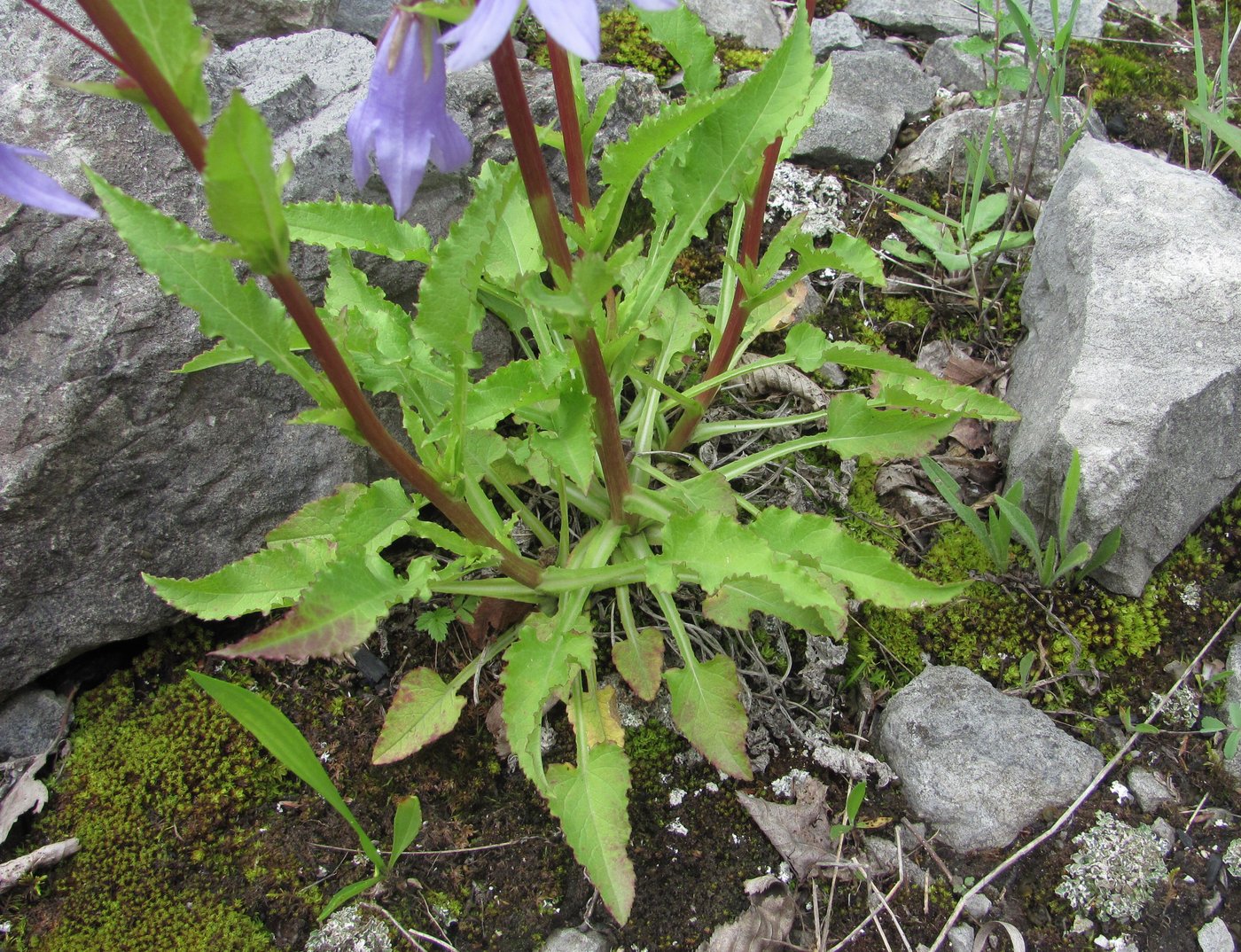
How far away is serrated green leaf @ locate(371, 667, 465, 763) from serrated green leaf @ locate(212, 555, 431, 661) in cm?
46

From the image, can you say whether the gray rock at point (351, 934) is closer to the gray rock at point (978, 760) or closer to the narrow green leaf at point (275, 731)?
the narrow green leaf at point (275, 731)

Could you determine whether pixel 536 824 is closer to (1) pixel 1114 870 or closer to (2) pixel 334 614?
(2) pixel 334 614

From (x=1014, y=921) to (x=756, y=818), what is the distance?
50cm

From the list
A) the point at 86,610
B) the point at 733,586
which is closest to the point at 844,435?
the point at 733,586

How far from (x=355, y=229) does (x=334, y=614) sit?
2.97 feet

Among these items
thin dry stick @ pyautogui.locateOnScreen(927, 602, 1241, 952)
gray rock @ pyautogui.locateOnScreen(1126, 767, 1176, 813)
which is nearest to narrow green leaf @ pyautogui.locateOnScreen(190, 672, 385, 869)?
thin dry stick @ pyautogui.locateOnScreen(927, 602, 1241, 952)

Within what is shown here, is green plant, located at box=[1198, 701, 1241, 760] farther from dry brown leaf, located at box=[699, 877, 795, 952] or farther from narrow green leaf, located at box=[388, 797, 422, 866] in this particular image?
narrow green leaf, located at box=[388, 797, 422, 866]

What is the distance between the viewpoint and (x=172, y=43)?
2.95ft

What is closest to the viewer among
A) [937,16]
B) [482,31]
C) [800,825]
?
[482,31]

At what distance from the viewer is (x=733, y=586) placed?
1.75 m

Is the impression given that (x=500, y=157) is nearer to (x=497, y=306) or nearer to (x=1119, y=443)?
(x=497, y=306)

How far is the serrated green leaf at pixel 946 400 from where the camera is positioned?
1.84m

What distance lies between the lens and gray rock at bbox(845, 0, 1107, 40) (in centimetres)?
326

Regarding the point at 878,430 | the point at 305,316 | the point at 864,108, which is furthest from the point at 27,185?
the point at 864,108
